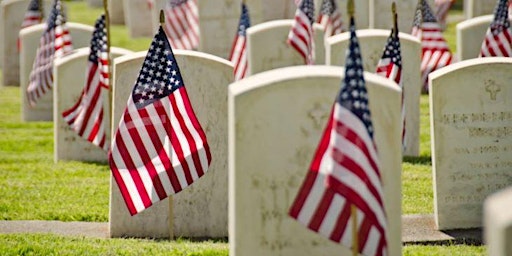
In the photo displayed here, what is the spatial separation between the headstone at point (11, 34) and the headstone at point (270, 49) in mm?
5639

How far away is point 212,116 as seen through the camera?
38.0 feet

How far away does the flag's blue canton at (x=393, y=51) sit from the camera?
14195 millimetres

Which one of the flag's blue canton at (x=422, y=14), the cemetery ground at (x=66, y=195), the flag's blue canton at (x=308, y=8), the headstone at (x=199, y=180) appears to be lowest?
the cemetery ground at (x=66, y=195)

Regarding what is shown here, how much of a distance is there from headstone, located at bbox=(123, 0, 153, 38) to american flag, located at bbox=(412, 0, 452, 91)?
28.2ft

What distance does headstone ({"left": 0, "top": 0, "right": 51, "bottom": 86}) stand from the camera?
72.9 ft

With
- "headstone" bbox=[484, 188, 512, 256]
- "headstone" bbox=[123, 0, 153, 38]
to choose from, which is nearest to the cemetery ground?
"headstone" bbox=[484, 188, 512, 256]

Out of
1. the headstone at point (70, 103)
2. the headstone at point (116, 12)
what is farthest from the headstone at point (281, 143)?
the headstone at point (116, 12)

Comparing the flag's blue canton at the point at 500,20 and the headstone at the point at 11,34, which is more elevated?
the flag's blue canton at the point at 500,20

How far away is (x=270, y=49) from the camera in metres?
17.8

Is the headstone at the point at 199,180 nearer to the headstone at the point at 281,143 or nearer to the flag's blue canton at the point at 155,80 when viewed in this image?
the flag's blue canton at the point at 155,80

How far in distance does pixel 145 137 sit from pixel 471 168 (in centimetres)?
293

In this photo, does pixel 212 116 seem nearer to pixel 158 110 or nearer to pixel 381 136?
pixel 158 110

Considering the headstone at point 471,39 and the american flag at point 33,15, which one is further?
the american flag at point 33,15

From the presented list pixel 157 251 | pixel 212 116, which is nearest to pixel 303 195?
pixel 157 251
